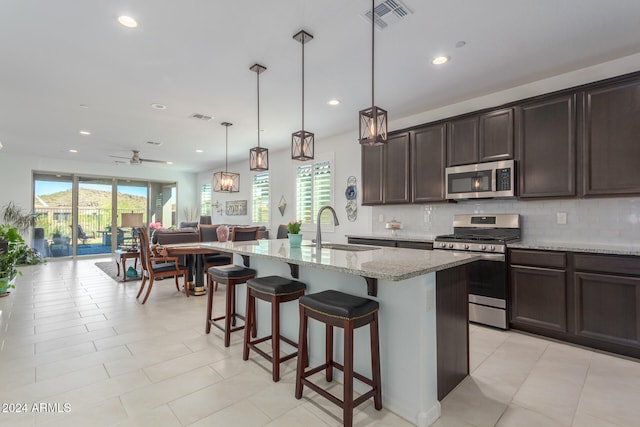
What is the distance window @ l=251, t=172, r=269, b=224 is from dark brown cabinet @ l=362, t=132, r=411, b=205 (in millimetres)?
3353

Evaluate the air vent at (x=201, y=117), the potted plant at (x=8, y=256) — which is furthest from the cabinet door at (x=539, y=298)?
the potted plant at (x=8, y=256)

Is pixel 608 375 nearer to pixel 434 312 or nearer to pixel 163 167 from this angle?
pixel 434 312

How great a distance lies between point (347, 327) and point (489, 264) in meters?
2.35

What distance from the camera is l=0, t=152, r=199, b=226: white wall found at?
293 inches

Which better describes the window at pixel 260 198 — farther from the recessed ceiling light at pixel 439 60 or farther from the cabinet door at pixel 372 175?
the recessed ceiling light at pixel 439 60

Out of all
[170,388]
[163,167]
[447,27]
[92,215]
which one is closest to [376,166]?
[447,27]

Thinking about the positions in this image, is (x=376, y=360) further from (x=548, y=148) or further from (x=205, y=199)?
(x=205, y=199)

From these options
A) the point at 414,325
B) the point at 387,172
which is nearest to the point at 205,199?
the point at 387,172

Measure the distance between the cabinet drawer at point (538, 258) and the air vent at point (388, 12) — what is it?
2498 millimetres

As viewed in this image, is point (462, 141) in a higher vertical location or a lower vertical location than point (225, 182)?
higher

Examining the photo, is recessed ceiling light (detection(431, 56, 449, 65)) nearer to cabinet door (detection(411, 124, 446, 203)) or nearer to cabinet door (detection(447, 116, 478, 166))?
cabinet door (detection(447, 116, 478, 166))

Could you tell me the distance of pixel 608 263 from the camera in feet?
8.80

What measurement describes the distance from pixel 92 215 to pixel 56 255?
51.6 inches

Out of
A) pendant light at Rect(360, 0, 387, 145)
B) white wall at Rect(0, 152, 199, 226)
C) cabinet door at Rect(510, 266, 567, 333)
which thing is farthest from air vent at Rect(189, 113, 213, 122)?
white wall at Rect(0, 152, 199, 226)
